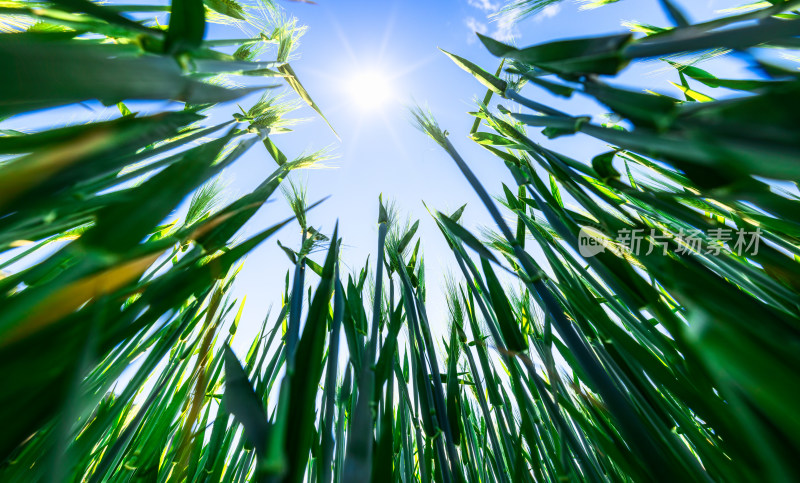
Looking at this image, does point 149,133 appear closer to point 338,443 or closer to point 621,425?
point 621,425

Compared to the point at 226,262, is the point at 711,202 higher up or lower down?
higher up

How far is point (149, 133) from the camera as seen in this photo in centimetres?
37

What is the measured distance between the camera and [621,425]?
0.33 m

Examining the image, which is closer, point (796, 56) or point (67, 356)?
point (67, 356)

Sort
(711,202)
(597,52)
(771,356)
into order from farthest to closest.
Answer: (711,202) → (597,52) → (771,356)

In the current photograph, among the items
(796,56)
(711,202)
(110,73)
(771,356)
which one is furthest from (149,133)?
(796,56)

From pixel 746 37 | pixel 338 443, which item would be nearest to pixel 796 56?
pixel 746 37

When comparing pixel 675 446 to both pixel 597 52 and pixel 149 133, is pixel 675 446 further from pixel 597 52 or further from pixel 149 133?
pixel 149 133

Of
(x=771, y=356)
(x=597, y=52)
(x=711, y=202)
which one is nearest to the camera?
(x=771, y=356)

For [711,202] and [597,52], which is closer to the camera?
[597,52]

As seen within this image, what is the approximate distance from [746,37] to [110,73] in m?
0.56

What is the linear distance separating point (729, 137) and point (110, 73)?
540mm

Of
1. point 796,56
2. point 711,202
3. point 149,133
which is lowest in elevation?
point 149,133

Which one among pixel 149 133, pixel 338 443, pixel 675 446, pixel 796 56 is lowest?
pixel 675 446
